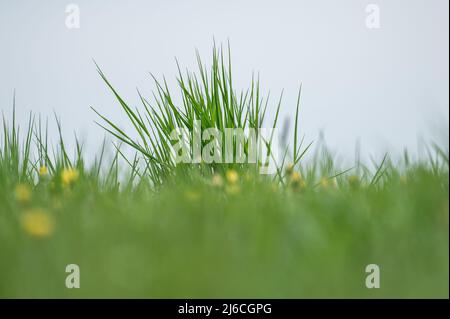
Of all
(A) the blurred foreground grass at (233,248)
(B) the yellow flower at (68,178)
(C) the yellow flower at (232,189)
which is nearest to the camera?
(A) the blurred foreground grass at (233,248)

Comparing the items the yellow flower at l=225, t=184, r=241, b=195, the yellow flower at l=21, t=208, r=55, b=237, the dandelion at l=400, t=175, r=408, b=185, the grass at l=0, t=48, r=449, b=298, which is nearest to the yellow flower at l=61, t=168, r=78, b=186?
the grass at l=0, t=48, r=449, b=298

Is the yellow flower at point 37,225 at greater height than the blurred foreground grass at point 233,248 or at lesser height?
greater

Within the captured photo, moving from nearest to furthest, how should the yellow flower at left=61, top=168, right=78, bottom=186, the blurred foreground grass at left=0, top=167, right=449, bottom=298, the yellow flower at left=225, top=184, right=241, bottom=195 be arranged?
the blurred foreground grass at left=0, top=167, right=449, bottom=298
the yellow flower at left=225, top=184, right=241, bottom=195
the yellow flower at left=61, top=168, right=78, bottom=186

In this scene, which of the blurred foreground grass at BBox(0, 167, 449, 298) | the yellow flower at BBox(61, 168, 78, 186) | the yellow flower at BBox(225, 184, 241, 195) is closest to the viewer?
the blurred foreground grass at BBox(0, 167, 449, 298)

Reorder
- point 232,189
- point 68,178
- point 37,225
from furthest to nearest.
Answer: point 68,178 → point 232,189 → point 37,225

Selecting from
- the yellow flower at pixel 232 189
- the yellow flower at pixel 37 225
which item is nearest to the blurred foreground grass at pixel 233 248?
the yellow flower at pixel 37 225

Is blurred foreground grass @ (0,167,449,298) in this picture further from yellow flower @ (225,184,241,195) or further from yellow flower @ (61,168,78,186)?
yellow flower @ (61,168,78,186)

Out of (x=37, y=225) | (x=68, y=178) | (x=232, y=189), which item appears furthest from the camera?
(x=68, y=178)

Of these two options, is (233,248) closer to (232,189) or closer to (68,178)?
(232,189)

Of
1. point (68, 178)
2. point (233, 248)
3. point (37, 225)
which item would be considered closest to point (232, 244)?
point (233, 248)

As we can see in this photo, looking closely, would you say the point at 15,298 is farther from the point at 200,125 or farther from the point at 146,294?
the point at 200,125

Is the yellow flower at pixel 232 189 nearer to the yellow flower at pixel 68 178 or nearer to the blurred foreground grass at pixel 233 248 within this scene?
the blurred foreground grass at pixel 233 248

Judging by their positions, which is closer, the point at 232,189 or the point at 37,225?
the point at 37,225

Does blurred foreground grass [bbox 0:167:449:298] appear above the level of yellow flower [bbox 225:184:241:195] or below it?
below
